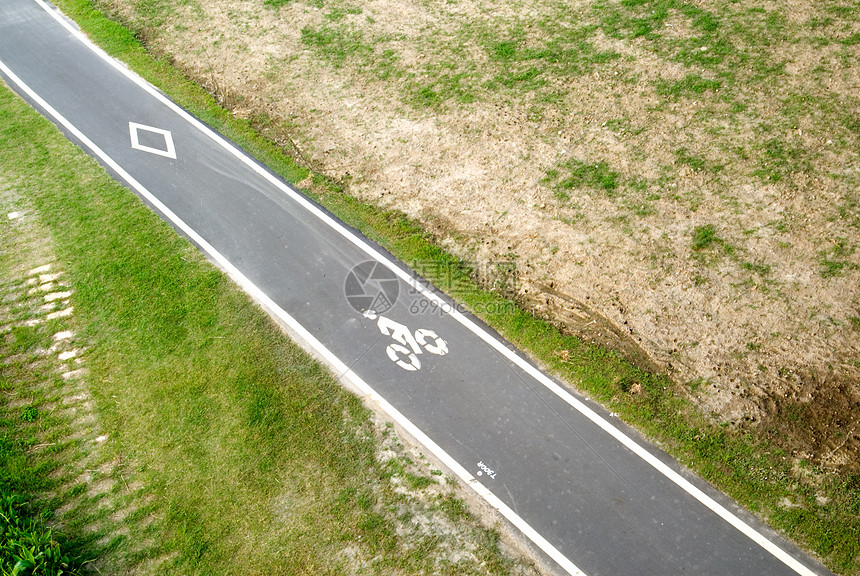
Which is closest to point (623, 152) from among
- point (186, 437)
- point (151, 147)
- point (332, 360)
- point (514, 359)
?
point (514, 359)

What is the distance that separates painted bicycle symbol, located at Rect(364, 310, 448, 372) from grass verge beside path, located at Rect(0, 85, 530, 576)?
Result: 1.18 m

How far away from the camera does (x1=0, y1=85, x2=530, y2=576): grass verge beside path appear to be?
9.52 meters

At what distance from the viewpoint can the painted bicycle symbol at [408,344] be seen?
464 inches

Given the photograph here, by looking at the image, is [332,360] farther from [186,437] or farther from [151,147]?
[151,147]

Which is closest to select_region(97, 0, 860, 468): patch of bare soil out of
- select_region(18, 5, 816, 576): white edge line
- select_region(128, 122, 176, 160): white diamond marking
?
select_region(18, 5, 816, 576): white edge line

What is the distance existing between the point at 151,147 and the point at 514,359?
11237mm

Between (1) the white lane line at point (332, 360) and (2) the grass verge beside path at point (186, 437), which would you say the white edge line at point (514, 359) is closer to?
(1) the white lane line at point (332, 360)

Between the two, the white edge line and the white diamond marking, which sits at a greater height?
the white diamond marking

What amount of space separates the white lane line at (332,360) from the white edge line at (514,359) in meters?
0.16

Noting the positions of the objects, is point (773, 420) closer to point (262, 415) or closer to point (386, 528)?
point (386, 528)

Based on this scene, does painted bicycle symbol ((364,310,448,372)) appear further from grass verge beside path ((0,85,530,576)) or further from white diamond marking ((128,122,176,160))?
white diamond marking ((128,122,176,160))

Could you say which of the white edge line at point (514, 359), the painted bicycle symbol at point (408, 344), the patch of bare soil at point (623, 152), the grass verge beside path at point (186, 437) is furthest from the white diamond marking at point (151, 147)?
the painted bicycle symbol at point (408, 344)

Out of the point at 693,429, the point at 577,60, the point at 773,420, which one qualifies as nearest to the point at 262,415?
the point at 693,429

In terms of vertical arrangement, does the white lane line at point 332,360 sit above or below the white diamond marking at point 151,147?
below
